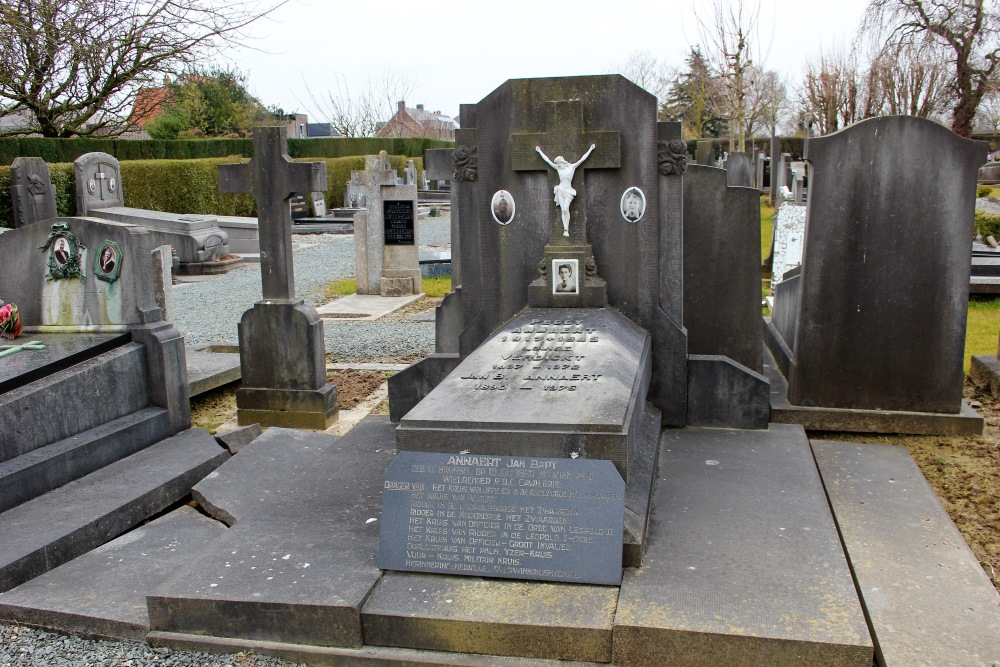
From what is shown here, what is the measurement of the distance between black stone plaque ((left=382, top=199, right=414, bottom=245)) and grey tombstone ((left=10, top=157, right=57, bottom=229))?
6223 millimetres

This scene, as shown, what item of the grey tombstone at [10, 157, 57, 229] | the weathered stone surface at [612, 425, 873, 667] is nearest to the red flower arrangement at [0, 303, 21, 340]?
the weathered stone surface at [612, 425, 873, 667]

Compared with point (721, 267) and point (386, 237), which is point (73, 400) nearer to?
point (721, 267)

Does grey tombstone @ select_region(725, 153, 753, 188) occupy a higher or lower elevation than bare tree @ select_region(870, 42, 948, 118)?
lower

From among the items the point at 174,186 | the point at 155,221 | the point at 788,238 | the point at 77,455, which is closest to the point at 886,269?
the point at 77,455

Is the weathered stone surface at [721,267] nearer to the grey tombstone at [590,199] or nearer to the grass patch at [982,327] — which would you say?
the grey tombstone at [590,199]

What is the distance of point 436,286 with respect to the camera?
13.4 meters

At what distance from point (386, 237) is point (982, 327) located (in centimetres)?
796

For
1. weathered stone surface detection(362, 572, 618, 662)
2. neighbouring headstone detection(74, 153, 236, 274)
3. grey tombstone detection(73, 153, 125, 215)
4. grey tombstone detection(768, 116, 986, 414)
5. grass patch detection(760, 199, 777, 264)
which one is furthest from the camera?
neighbouring headstone detection(74, 153, 236, 274)

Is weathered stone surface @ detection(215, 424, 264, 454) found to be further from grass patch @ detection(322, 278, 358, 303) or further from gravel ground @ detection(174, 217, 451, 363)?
grass patch @ detection(322, 278, 358, 303)

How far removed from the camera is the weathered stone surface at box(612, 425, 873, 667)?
289cm

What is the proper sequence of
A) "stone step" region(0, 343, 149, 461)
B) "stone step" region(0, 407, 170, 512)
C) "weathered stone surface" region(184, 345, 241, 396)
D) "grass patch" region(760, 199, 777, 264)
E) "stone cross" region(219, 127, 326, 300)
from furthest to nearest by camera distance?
"grass patch" region(760, 199, 777, 264)
"weathered stone surface" region(184, 345, 241, 396)
"stone cross" region(219, 127, 326, 300)
"stone step" region(0, 343, 149, 461)
"stone step" region(0, 407, 170, 512)

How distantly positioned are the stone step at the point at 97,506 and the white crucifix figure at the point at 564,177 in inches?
104

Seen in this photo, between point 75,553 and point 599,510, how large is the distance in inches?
104

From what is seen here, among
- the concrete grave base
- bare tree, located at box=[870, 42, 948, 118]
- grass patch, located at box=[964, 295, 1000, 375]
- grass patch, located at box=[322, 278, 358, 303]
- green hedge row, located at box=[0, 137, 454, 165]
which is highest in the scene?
bare tree, located at box=[870, 42, 948, 118]
